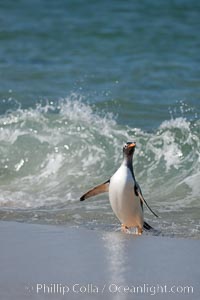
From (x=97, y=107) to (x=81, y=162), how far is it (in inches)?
62.2

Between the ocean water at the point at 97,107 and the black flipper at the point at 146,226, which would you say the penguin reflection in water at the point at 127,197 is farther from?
the ocean water at the point at 97,107

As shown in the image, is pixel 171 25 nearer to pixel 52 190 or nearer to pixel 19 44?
pixel 19 44

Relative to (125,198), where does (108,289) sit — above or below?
above

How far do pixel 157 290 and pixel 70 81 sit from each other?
24.5 feet

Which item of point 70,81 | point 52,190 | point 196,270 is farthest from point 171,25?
point 196,270

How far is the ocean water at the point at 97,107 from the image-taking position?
7.70m

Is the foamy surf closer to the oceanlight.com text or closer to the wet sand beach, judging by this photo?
the wet sand beach

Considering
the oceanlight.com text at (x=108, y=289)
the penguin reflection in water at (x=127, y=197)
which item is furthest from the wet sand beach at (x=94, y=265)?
the penguin reflection in water at (x=127, y=197)

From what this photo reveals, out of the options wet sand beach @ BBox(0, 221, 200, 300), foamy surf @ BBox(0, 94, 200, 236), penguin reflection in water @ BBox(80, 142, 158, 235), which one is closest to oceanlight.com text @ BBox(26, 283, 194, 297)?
wet sand beach @ BBox(0, 221, 200, 300)

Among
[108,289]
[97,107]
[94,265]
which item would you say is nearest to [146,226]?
[94,265]

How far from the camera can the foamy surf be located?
7305 mm

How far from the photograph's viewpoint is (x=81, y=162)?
900cm

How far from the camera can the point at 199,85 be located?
11258 mm

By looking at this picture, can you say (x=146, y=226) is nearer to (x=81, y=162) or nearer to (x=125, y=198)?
(x=125, y=198)
